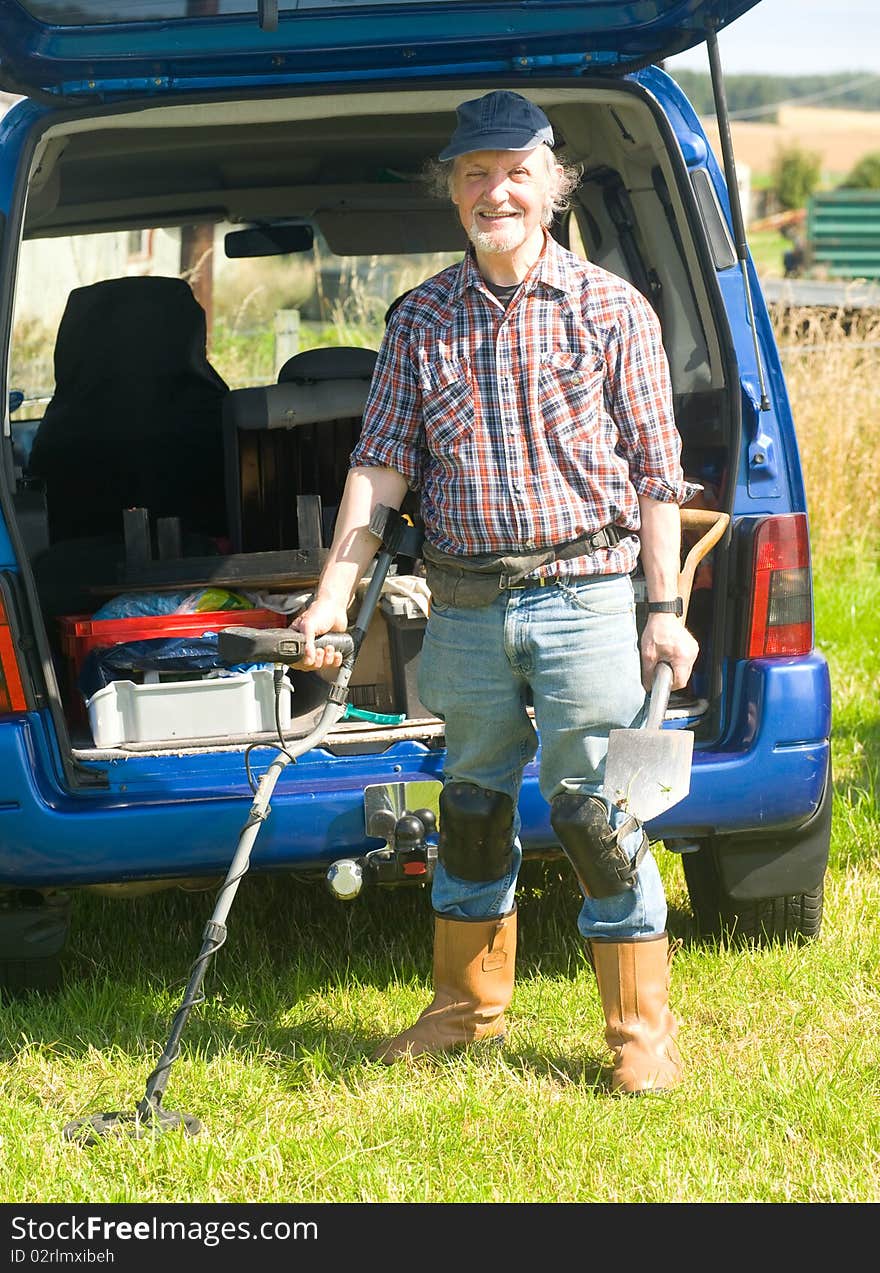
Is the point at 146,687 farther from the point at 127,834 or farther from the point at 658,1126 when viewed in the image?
the point at 658,1126

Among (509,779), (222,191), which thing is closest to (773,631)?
(509,779)

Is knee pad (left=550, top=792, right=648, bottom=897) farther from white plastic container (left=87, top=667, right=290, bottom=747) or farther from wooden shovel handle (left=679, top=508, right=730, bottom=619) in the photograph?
white plastic container (left=87, top=667, right=290, bottom=747)

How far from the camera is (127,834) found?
3.27 meters

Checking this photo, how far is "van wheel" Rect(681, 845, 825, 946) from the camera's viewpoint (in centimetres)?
373

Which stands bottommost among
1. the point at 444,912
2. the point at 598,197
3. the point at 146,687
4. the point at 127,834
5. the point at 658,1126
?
the point at 658,1126

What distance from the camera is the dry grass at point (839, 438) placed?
7969mm

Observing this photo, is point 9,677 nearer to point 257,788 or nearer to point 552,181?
point 257,788

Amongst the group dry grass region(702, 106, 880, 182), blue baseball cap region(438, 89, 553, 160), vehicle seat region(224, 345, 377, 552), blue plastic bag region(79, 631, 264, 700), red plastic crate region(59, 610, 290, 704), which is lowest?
blue plastic bag region(79, 631, 264, 700)

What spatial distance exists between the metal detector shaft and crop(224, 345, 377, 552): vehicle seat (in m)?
1.12

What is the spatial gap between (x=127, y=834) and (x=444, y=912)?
648 millimetres

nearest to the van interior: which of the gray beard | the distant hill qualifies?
the gray beard

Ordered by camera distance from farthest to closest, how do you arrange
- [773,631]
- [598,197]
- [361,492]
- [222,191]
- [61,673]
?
[222,191], [598,197], [61,673], [773,631], [361,492]

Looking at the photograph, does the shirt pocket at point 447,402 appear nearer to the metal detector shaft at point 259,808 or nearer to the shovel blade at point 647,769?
the metal detector shaft at point 259,808

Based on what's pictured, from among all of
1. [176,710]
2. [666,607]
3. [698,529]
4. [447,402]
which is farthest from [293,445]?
[666,607]
